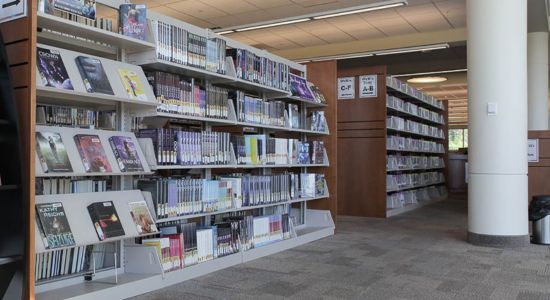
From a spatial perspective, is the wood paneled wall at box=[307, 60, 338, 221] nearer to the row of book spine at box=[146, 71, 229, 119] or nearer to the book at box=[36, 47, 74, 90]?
the row of book spine at box=[146, 71, 229, 119]

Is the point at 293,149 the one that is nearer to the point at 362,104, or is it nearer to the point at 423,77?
the point at 362,104

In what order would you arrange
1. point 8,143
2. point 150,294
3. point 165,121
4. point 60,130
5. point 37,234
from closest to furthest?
point 8,143 < point 37,234 < point 60,130 < point 150,294 < point 165,121

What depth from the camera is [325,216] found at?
244 inches

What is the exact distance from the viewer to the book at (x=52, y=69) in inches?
115

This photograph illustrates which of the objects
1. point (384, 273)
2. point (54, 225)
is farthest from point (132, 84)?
point (384, 273)

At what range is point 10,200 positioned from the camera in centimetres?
264

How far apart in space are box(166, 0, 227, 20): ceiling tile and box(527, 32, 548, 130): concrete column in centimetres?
637

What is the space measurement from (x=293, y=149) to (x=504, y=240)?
7.90 ft

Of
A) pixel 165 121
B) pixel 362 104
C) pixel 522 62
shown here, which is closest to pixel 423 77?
pixel 362 104

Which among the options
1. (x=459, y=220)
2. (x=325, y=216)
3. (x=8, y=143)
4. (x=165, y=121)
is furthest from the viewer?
(x=459, y=220)

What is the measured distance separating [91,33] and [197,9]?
6168 mm

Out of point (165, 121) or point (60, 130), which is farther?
point (165, 121)

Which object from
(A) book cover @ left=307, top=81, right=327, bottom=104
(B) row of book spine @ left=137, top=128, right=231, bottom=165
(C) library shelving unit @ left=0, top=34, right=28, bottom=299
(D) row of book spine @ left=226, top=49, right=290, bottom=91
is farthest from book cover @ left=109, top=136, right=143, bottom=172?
(A) book cover @ left=307, top=81, right=327, bottom=104

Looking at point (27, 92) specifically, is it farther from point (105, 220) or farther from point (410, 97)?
point (410, 97)
